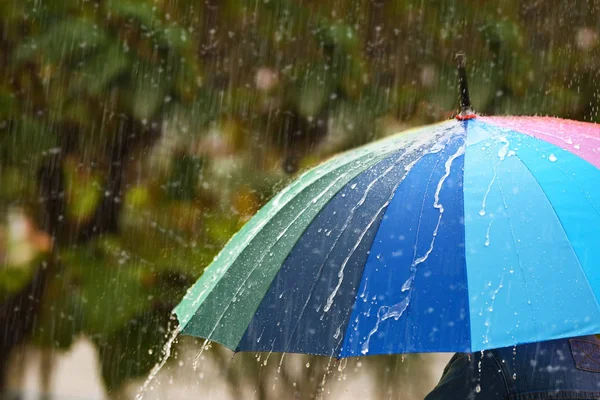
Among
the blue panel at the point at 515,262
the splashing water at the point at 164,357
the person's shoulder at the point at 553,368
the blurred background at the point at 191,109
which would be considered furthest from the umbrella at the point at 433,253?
the blurred background at the point at 191,109

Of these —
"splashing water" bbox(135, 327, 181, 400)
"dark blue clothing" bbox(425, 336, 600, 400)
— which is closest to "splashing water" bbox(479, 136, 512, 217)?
"dark blue clothing" bbox(425, 336, 600, 400)

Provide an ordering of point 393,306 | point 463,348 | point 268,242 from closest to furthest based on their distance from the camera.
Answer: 1. point 463,348
2. point 393,306
3. point 268,242

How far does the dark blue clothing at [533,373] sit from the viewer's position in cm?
228

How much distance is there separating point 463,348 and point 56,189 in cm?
321

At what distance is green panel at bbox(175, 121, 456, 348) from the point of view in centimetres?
263

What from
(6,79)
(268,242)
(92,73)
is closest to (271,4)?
(92,73)

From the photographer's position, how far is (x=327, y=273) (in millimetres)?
2467

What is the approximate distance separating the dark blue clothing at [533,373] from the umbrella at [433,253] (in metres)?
0.28

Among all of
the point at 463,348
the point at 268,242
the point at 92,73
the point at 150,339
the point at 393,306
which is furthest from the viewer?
the point at 150,339

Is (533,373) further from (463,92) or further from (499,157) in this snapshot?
(463,92)

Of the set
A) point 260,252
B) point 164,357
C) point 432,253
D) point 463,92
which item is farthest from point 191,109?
point 432,253

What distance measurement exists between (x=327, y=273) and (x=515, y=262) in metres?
0.54

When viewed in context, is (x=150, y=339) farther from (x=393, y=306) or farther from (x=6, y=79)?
(x=393, y=306)

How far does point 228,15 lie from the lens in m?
4.65
